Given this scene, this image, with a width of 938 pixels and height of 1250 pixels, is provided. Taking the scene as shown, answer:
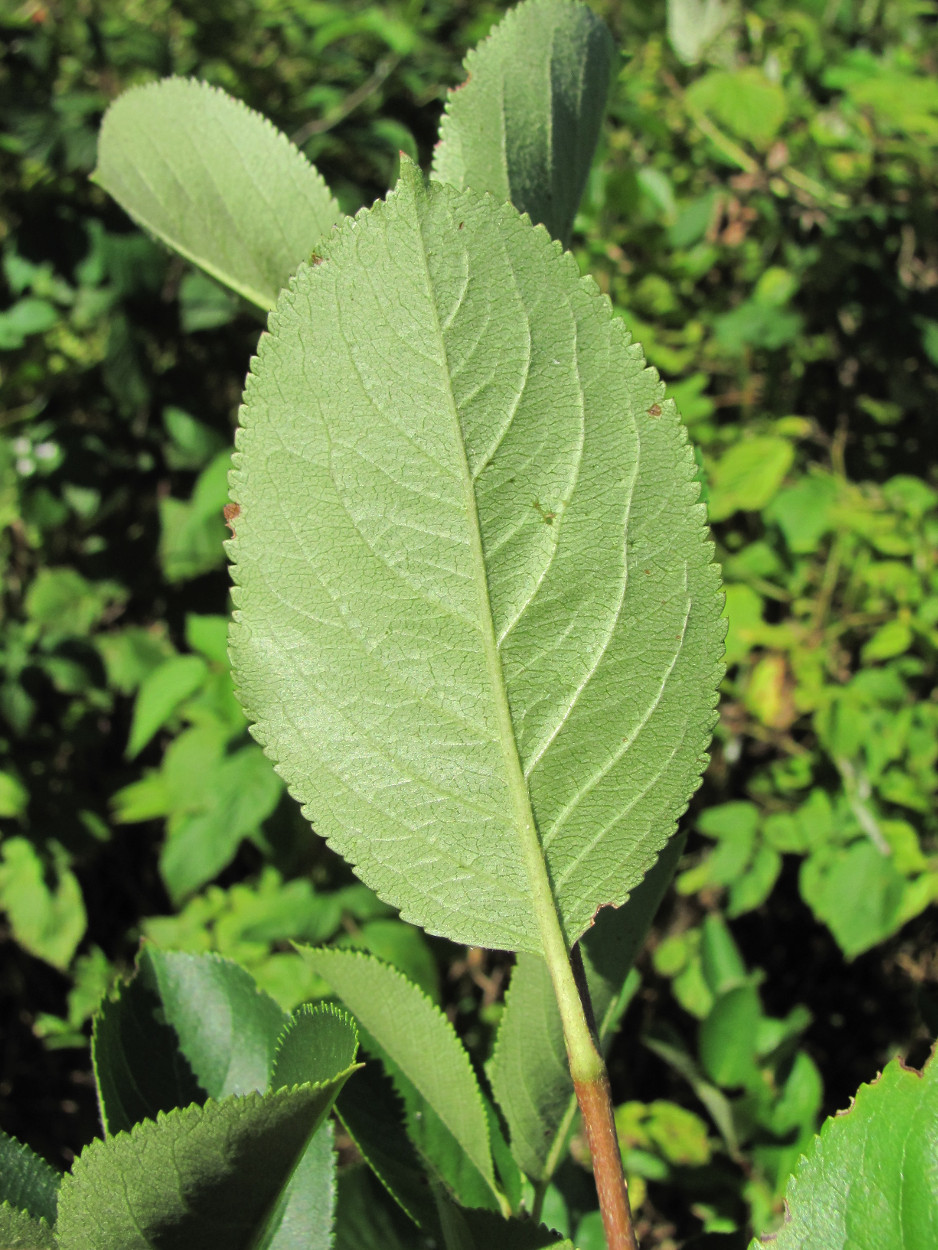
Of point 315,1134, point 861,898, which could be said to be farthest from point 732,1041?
point 315,1134

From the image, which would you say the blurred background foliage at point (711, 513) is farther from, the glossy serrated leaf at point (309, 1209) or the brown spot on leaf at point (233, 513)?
the brown spot on leaf at point (233, 513)

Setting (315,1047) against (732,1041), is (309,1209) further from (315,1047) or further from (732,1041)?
(732,1041)

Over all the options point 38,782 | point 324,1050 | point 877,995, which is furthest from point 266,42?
point 324,1050

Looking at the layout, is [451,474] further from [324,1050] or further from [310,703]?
[324,1050]

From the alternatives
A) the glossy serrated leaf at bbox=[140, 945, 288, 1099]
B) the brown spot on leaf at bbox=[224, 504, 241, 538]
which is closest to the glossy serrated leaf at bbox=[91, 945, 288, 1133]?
the glossy serrated leaf at bbox=[140, 945, 288, 1099]

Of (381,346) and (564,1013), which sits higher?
(381,346)

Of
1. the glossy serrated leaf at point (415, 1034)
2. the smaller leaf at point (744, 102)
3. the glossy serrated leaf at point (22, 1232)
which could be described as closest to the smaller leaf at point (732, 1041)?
the glossy serrated leaf at point (415, 1034)
